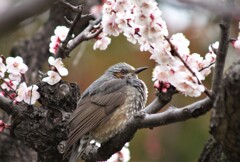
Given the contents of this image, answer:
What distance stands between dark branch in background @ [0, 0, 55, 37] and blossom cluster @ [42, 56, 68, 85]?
217 centimetres

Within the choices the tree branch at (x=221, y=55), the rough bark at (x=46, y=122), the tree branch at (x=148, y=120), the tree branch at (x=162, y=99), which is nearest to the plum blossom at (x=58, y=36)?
the rough bark at (x=46, y=122)

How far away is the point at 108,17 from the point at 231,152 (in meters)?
1.37

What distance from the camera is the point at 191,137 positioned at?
25.8 ft

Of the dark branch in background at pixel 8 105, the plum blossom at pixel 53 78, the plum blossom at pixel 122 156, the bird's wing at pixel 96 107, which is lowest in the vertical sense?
the plum blossom at pixel 122 156

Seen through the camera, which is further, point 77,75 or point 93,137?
point 77,75

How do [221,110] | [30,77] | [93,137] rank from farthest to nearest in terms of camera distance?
[30,77] < [93,137] < [221,110]

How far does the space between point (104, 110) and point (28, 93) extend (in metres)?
1.06

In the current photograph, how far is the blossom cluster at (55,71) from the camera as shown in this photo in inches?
163

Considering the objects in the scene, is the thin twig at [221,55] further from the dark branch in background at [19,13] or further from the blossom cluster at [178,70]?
the dark branch in background at [19,13]

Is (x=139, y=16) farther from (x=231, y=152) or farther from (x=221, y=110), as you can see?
(x=231, y=152)

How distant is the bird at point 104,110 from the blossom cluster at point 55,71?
0.44 meters

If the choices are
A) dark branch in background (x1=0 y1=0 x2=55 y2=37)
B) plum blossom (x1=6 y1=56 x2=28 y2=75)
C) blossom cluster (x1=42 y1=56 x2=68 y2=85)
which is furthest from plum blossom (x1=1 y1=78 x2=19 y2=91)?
dark branch in background (x1=0 y1=0 x2=55 y2=37)

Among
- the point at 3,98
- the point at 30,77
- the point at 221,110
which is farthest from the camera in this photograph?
the point at 30,77

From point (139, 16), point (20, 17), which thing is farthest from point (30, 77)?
point (20, 17)
